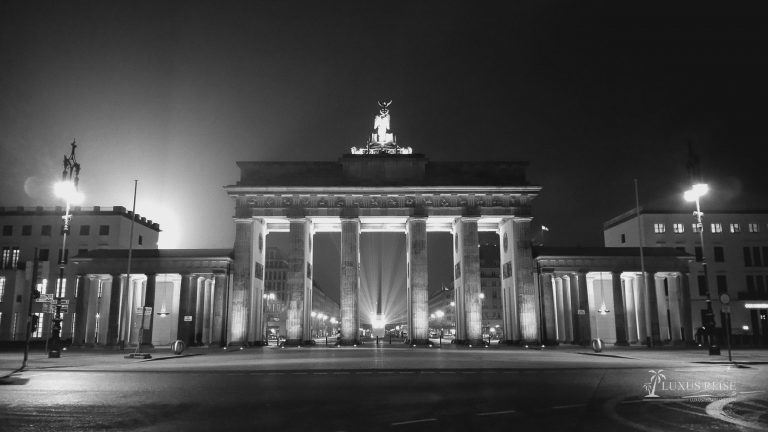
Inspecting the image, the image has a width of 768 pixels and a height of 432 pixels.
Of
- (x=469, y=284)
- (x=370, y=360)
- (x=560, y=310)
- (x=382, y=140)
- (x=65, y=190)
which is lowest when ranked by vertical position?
(x=370, y=360)

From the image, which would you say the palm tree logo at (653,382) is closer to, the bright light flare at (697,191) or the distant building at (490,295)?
the bright light flare at (697,191)

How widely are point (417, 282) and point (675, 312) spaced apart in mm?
28235

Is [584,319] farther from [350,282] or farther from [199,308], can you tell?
[199,308]

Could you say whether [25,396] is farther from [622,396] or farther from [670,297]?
[670,297]

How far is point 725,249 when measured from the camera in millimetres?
82438

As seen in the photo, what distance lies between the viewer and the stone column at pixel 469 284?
64.1 m

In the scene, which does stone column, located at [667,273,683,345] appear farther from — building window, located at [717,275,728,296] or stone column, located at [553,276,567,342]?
building window, located at [717,275,728,296]

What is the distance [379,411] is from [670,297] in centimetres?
5943

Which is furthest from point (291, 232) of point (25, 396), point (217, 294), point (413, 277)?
point (25, 396)

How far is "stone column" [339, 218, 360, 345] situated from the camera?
64.5 metres

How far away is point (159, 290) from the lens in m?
70.5

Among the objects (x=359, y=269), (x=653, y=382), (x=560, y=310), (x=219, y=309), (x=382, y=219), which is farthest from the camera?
(x=560, y=310)

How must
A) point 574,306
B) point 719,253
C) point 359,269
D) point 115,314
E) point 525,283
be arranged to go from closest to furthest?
point 115,314, point 574,306, point 525,283, point 359,269, point 719,253

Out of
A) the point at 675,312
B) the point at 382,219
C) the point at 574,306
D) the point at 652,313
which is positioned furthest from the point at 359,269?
the point at 675,312
